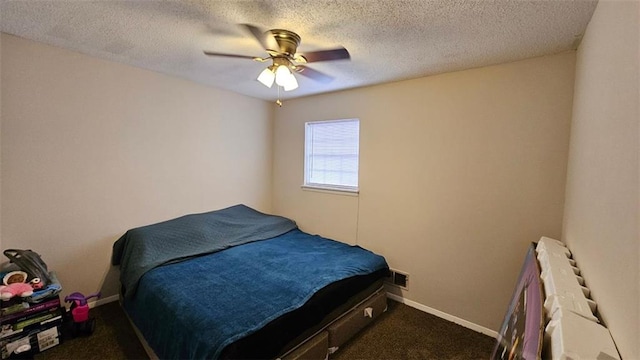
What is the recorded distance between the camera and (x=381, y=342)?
7.08 feet

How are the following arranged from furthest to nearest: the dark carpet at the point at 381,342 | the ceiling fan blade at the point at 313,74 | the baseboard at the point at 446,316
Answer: the baseboard at the point at 446,316 → the ceiling fan blade at the point at 313,74 → the dark carpet at the point at 381,342

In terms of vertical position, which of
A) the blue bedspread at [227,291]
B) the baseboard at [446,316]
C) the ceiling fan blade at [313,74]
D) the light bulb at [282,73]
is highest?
the ceiling fan blade at [313,74]

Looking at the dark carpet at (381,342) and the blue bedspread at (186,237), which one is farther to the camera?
the blue bedspread at (186,237)

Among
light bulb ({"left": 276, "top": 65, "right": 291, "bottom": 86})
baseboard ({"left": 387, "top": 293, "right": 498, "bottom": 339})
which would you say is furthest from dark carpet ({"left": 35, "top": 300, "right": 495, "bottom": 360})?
light bulb ({"left": 276, "top": 65, "right": 291, "bottom": 86})

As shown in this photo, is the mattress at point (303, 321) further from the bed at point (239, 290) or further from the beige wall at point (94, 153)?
the beige wall at point (94, 153)

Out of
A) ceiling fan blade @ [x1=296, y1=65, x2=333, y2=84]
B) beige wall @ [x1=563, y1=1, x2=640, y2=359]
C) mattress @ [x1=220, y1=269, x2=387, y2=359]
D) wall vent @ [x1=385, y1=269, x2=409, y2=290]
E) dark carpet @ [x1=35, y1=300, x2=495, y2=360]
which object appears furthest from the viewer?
wall vent @ [x1=385, y1=269, x2=409, y2=290]

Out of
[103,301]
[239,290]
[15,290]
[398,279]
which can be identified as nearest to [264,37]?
[239,290]

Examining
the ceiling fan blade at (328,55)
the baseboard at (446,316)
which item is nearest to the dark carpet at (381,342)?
the baseboard at (446,316)

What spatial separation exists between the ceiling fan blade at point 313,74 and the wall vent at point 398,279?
2142mm

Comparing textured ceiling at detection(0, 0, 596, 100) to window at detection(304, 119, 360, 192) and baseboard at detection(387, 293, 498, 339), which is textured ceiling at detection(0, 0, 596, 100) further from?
baseboard at detection(387, 293, 498, 339)

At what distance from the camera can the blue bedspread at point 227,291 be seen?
155cm

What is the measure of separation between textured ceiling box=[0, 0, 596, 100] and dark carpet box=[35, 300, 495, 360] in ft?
7.66

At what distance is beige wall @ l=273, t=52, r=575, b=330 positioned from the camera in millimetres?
2035

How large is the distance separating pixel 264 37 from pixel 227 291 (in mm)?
1826
